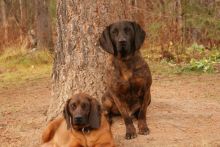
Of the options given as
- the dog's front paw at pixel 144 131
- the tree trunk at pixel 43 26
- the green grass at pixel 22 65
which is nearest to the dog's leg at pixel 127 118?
the dog's front paw at pixel 144 131

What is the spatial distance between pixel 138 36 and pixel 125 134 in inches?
49.5

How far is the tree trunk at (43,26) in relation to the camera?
647 inches

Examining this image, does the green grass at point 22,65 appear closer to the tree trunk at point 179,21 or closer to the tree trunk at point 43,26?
the tree trunk at point 43,26

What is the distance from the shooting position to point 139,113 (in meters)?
6.74

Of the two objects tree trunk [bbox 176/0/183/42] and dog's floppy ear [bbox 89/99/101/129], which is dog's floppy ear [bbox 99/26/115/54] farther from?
tree trunk [bbox 176/0/183/42]

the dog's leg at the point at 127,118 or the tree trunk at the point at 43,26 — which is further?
the tree trunk at the point at 43,26

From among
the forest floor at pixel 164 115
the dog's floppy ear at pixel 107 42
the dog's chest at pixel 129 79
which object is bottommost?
the forest floor at pixel 164 115

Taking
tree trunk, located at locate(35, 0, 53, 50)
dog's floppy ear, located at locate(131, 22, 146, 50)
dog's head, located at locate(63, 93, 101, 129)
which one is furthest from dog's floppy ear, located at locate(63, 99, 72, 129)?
tree trunk, located at locate(35, 0, 53, 50)

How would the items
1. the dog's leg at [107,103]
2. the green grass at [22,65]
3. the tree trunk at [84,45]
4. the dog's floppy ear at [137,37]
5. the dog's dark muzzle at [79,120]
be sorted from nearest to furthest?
1. the dog's dark muzzle at [79,120]
2. the dog's floppy ear at [137,37]
3. the dog's leg at [107,103]
4. the tree trunk at [84,45]
5. the green grass at [22,65]

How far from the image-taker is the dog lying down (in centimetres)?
577

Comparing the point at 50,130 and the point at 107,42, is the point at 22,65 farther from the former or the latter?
the point at 107,42

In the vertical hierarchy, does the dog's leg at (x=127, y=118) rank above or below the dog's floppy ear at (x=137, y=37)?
below

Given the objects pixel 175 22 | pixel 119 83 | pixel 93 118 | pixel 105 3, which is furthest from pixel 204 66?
pixel 93 118

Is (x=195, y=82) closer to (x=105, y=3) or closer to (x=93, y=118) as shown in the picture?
(x=105, y=3)
